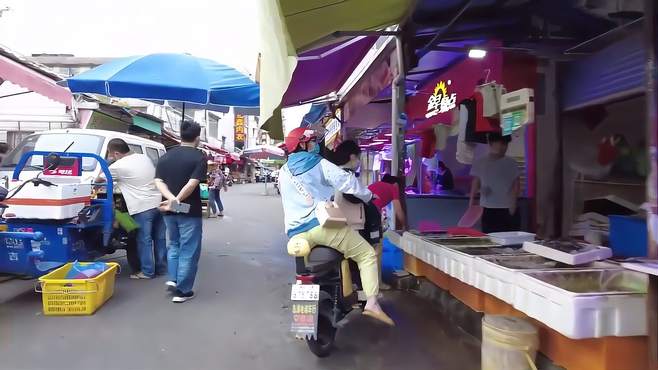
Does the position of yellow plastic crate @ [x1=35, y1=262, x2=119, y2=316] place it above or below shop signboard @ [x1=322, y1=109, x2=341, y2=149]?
below

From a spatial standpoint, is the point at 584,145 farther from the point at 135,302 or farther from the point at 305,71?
the point at 135,302

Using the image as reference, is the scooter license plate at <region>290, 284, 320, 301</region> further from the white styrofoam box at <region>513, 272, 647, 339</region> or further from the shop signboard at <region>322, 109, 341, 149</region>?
the shop signboard at <region>322, 109, 341, 149</region>

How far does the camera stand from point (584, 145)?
579 cm

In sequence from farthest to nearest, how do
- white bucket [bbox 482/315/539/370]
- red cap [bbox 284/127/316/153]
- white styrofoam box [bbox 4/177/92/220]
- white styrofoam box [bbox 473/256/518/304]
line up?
white styrofoam box [bbox 4/177/92/220], red cap [bbox 284/127/316/153], white styrofoam box [bbox 473/256/518/304], white bucket [bbox 482/315/539/370]

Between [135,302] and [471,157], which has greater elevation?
[471,157]

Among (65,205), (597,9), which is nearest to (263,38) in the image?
(65,205)

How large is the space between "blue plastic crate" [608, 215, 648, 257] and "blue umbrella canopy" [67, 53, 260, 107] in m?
4.63

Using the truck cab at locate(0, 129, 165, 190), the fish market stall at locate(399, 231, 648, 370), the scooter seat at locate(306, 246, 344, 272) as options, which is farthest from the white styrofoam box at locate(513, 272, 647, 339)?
the truck cab at locate(0, 129, 165, 190)

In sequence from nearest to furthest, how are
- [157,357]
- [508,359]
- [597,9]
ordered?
[508,359] < [157,357] < [597,9]

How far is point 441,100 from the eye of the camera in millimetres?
6078

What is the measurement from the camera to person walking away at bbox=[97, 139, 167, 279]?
5.74 m

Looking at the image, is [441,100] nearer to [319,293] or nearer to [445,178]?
[445,178]

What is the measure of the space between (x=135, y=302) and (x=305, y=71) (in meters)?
3.90

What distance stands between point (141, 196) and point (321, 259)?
3340mm
